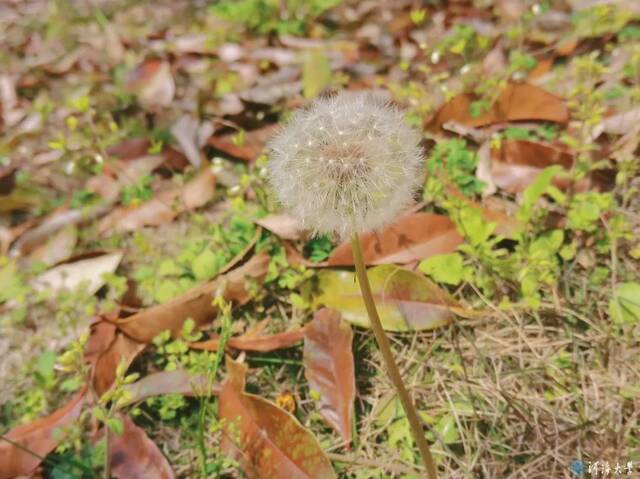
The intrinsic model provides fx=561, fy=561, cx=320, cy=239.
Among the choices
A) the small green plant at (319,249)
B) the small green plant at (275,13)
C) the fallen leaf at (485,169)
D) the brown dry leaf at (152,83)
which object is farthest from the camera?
the small green plant at (275,13)

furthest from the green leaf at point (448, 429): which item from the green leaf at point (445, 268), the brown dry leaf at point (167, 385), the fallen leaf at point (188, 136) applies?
the fallen leaf at point (188, 136)

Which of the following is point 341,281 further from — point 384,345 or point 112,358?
point 112,358

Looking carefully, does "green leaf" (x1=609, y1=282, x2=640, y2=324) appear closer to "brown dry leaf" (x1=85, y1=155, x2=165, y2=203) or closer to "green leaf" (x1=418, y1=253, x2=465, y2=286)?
"green leaf" (x1=418, y1=253, x2=465, y2=286)

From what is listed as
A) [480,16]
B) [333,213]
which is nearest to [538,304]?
[333,213]

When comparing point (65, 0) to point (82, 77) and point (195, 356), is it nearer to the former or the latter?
point (82, 77)

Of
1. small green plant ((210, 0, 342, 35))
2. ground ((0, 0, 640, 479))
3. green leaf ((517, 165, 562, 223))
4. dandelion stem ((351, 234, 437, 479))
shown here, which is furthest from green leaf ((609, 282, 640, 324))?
small green plant ((210, 0, 342, 35))

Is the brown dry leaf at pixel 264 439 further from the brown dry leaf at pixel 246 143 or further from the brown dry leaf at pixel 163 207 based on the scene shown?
the brown dry leaf at pixel 246 143
